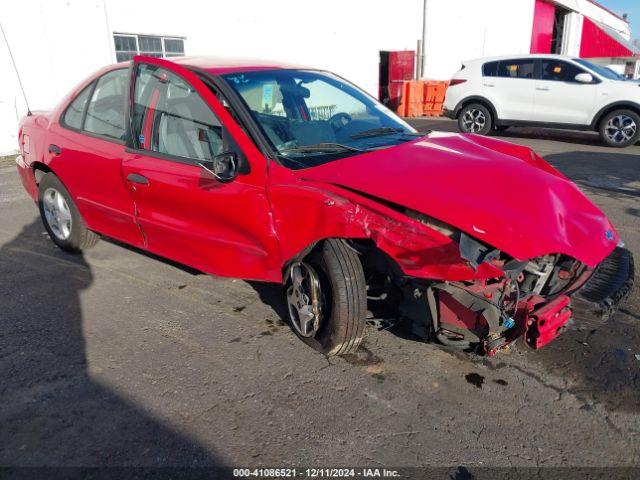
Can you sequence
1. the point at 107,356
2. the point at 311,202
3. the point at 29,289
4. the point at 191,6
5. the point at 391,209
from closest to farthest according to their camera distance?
1. the point at 391,209
2. the point at 311,202
3. the point at 107,356
4. the point at 29,289
5. the point at 191,6

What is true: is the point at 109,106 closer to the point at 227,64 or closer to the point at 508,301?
the point at 227,64

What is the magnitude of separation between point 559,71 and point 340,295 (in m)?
9.85

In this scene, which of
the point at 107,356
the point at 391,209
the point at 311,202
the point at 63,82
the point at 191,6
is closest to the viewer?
the point at 391,209

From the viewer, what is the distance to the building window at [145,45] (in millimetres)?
11195

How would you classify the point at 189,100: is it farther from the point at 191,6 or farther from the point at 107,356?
the point at 191,6

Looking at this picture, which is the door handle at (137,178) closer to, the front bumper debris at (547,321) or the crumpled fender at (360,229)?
the crumpled fender at (360,229)

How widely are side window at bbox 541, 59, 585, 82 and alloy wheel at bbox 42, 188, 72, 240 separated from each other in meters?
9.77

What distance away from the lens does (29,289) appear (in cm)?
409

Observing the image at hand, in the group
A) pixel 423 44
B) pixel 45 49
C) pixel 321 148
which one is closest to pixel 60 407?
pixel 321 148

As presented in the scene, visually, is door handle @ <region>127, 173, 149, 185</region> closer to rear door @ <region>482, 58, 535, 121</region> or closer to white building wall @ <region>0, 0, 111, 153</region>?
white building wall @ <region>0, 0, 111, 153</region>

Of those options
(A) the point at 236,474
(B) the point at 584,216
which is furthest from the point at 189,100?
(B) the point at 584,216

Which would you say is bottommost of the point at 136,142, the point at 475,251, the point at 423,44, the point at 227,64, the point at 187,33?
the point at 475,251

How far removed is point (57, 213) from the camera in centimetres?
474

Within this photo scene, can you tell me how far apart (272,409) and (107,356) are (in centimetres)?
118
